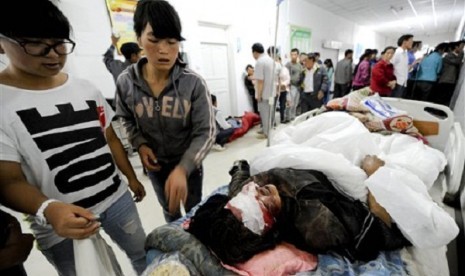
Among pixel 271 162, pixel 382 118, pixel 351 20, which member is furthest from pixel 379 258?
pixel 351 20

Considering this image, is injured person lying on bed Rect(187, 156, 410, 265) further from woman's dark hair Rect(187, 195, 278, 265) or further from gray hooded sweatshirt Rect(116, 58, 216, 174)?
gray hooded sweatshirt Rect(116, 58, 216, 174)

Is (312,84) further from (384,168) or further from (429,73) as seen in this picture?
(384,168)

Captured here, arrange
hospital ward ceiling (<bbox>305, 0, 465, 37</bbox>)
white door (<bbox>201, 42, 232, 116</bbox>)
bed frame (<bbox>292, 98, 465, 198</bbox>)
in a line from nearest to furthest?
bed frame (<bbox>292, 98, 465, 198</bbox>) < white door (<bbox>201, 42, 232, 116</bbox>) < hospital ward ceiling (<bbox>305, 0, 465, 37</bbox>)

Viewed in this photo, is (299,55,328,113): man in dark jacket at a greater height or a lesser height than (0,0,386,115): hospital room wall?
lesser

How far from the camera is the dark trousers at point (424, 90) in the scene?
421 cm

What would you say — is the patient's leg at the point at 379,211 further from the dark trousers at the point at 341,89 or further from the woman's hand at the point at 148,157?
the dark trousers at the point at 341,89

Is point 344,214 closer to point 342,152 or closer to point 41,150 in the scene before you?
point 342,152

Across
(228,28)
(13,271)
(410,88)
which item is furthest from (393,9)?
(13,271)

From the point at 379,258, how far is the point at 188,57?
3.58 meters

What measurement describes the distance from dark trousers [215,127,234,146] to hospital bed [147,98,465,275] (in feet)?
5.24

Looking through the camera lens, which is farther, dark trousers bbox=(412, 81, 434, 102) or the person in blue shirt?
dark trousers bbox=(412, 81, 434, 102)

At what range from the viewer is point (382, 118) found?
1.66 metres

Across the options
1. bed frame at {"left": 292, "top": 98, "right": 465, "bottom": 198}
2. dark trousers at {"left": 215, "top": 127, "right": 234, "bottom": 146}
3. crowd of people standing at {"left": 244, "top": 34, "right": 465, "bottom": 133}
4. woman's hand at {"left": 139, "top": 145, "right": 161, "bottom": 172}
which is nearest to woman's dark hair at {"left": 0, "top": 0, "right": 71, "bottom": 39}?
woman's hand at {"left": 139, "top": 145, "right": 161, "bottom": 172}

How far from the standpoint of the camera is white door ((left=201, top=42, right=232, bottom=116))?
4277 millimetres
